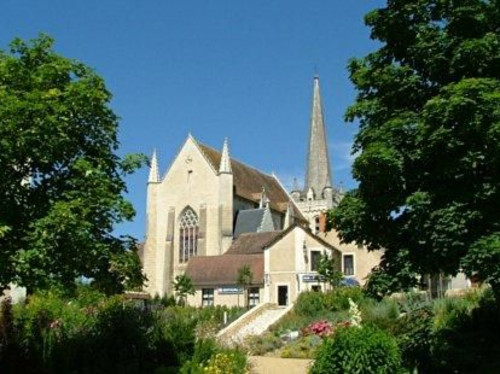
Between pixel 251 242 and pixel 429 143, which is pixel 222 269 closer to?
pixel 251 242

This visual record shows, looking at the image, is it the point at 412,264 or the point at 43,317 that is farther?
the point at 43,317

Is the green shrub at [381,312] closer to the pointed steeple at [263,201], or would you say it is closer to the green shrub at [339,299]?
the green shrub at [339,299]

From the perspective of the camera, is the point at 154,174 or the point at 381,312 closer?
the point at 381,312

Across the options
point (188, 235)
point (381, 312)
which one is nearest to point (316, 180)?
point (188, 235)

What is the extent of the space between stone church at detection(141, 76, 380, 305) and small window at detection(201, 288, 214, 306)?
71mm

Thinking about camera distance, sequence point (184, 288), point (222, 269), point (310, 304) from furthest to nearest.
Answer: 1. point (222, 269)
2. point (184, 288)
3. point (310, 304)

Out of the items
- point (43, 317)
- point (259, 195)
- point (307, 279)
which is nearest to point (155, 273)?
point (259, 195)

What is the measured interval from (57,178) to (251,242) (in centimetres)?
3757

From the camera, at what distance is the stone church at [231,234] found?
Answer: 41.1 metres

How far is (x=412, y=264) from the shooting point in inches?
465

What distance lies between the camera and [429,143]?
11.3 m

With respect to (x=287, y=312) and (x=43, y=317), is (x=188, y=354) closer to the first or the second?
(x=43, y=317)

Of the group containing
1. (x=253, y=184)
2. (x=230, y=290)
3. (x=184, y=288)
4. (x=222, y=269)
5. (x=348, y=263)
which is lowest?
(x=230, y=290)

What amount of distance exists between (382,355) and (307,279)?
1158 inches
